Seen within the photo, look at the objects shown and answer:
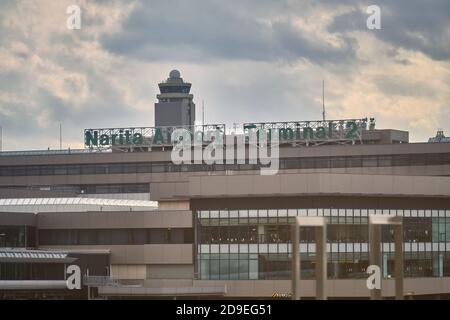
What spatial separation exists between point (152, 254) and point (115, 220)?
4583 millimetres

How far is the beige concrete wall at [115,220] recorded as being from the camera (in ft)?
388

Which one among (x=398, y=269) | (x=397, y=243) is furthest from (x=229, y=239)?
(x=398, y=269)

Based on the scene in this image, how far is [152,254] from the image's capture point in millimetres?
117875

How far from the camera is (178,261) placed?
11812cm

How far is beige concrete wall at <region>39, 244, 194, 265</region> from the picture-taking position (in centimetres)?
11788

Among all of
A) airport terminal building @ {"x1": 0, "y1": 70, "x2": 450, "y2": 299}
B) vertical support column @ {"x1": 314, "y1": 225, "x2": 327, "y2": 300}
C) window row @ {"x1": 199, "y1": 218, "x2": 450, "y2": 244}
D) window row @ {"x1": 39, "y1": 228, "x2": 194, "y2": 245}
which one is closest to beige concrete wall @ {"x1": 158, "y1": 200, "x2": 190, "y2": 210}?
airport terminal building @ {"x1": 0, "y1": 70, "x2": 450, "y2": 299}

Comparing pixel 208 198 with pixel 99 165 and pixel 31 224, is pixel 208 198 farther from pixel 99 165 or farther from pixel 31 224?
pixel 99 165

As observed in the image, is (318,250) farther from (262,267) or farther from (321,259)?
(262,267)

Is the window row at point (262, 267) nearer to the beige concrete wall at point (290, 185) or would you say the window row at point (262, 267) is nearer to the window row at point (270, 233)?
the window row at point (270, 233)

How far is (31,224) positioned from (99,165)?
65884 mm

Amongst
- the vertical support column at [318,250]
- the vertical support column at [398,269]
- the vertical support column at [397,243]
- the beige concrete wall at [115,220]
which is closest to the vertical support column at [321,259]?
the vertical support column at [318,250]

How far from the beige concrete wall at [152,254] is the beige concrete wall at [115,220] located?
6.16ft
